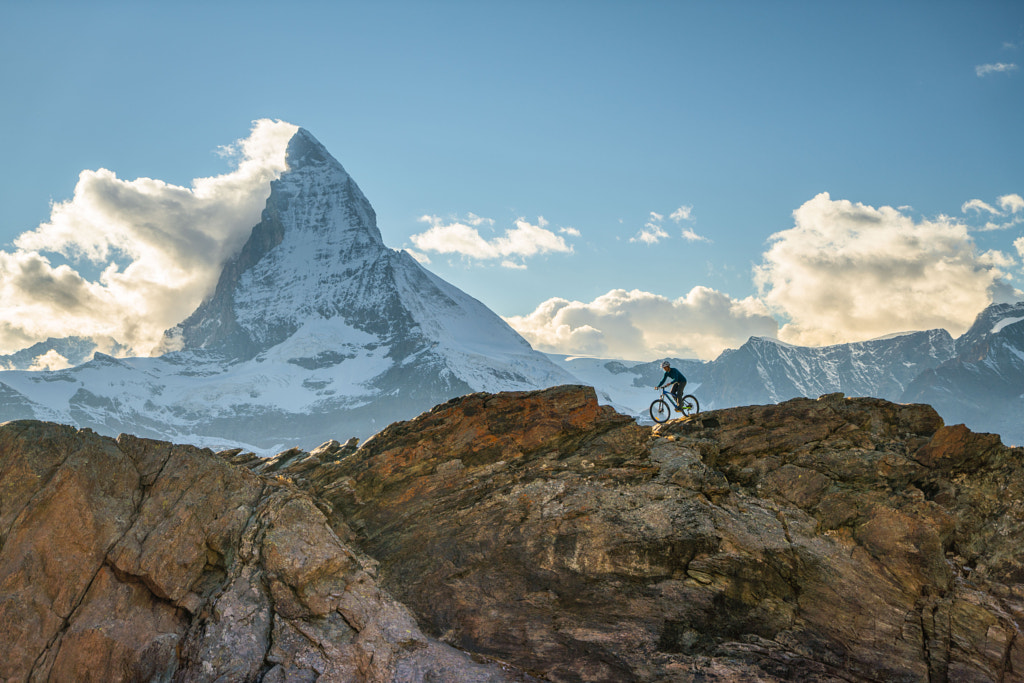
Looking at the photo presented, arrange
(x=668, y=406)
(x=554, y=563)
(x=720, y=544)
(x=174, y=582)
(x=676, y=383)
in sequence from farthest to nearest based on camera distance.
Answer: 1. (x=668, y=406)
2. (x=676, y=383)
3. (x=554, y=563)
4. (x=720, y=544)
5. (x=174, y=582)

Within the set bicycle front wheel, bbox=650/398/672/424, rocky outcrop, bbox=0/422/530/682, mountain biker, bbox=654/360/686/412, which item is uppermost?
mountain biker, bbox=654/360/686/412

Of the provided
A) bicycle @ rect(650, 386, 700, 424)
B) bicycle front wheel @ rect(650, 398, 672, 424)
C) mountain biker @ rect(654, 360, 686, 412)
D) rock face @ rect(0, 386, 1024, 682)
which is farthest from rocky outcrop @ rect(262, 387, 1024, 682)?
bicycle front wheel @ rect(650, 398, 672, 424)

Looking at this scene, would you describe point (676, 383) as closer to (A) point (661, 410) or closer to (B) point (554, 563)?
(A) point (661, 410)

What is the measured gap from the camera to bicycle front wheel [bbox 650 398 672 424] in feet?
119

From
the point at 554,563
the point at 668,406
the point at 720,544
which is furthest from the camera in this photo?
the point at 668,406

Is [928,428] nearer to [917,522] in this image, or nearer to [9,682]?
[917,522]

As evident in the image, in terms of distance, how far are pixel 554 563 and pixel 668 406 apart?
49.4 ft

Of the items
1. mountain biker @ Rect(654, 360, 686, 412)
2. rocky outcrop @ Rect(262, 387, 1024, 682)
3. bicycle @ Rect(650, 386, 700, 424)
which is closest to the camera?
rocky outcrop @ Rect(262, 387, 1024, 682)

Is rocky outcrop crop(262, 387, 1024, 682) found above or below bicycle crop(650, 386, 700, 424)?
below

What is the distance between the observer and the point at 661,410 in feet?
118

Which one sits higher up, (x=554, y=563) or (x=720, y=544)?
(x=720, y=544)

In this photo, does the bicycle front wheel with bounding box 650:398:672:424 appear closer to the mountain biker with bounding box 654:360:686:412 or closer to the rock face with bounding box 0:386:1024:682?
the mountain biker with bounding box 654:360:686:412

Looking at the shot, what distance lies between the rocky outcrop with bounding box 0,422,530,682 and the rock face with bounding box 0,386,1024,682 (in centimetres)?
7

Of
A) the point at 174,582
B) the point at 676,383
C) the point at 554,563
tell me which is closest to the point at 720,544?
the point at 554,563
